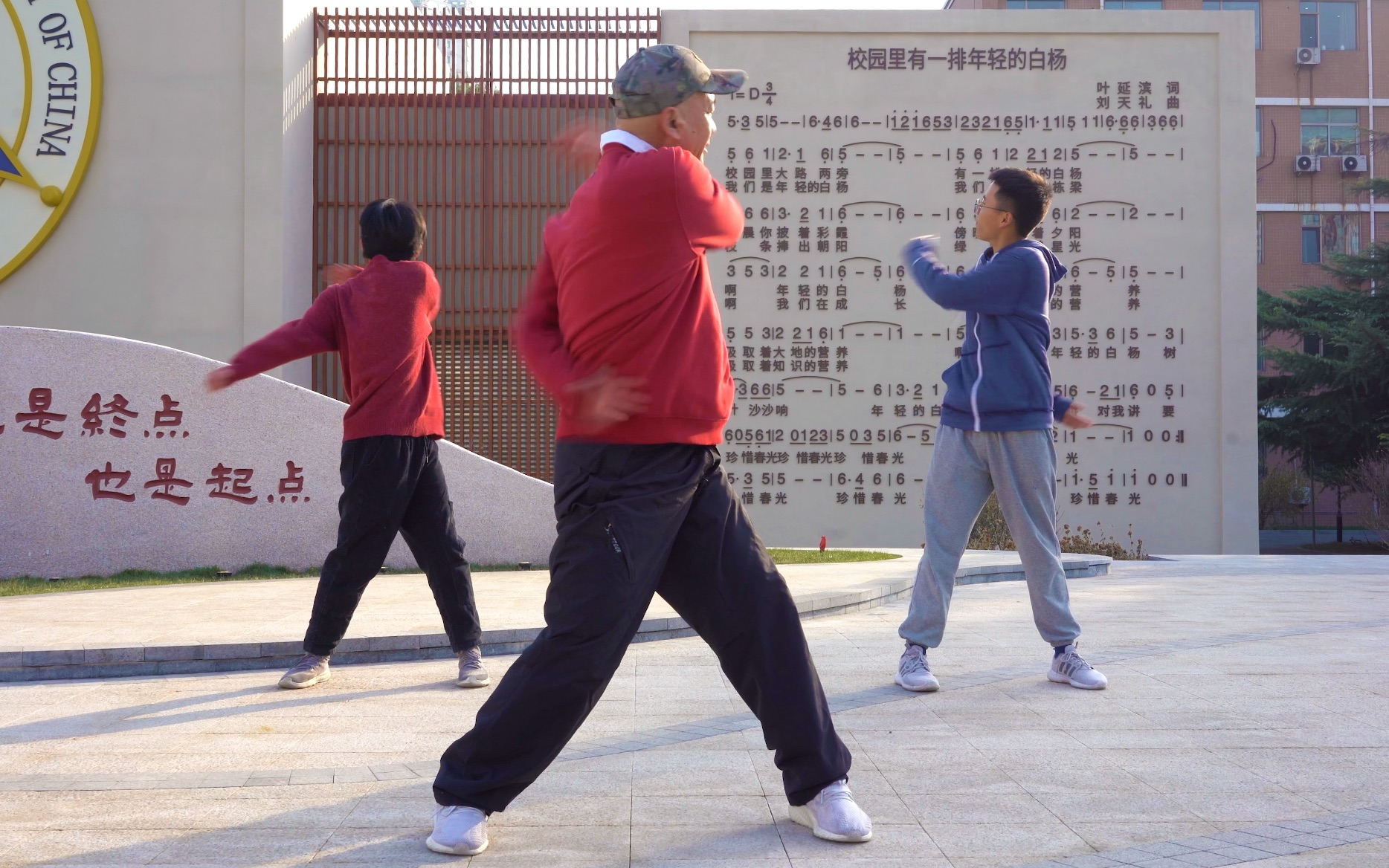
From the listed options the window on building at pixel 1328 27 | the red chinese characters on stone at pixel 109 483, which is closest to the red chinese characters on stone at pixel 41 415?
the red chinese characters on stone at pixel 109 483

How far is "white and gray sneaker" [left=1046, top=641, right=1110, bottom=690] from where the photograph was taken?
431cm

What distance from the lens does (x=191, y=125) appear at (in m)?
12.5

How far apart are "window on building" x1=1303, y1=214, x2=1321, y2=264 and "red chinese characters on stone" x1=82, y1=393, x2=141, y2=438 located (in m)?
30.6

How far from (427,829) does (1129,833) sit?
4.91 ft

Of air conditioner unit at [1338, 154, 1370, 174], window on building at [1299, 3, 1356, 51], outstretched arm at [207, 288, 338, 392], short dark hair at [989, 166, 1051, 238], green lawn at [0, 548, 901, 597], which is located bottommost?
green lawn at [0, 548, 901, 597]

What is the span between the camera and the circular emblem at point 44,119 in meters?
12.4

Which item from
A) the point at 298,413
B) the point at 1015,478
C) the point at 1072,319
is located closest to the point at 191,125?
the point at 298,413

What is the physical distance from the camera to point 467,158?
13.1 metres

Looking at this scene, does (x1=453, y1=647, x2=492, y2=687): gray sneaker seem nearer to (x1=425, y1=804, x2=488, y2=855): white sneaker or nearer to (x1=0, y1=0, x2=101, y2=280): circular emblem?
(x1=425, y1=804, x2=488, y2=855): white sneaker

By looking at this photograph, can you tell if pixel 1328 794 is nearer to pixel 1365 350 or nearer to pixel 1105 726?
pixel 1105 726

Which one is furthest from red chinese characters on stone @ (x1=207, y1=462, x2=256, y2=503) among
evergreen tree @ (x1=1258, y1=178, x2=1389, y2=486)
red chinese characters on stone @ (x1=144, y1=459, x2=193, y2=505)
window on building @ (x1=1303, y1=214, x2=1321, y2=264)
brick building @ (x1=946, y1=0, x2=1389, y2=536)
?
window on building @ (x1=1303, y1=214, x2=1321, y2=264)

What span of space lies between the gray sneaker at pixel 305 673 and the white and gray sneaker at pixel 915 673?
2127 mm

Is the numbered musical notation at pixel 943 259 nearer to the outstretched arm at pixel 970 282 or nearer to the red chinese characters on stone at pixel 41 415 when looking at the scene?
the red chinese characters on stone at pixel 41 415

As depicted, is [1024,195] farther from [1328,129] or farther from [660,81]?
[1328,129]
